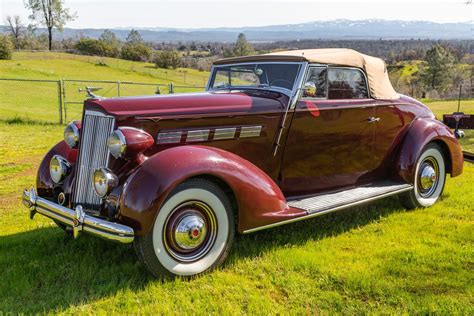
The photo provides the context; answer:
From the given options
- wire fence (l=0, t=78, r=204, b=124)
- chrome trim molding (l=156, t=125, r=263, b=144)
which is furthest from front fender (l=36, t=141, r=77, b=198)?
wire fence (l=0, t=78, r=204, b=124)

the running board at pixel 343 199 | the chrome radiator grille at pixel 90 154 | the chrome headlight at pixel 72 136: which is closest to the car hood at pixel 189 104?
the chrome radiator grille at pixel 90 154

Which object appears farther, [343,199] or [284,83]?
[284,83]

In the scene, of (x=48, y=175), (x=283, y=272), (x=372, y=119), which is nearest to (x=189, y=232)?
(x=283, y=272)

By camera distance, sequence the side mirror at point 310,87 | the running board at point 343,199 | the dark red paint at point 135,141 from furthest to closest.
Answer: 1. the side mirror at point 310,87
2. the running board at point 343,199
3. the dark red paint at point 135,141

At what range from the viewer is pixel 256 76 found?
530 cm

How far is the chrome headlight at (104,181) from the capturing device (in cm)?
375

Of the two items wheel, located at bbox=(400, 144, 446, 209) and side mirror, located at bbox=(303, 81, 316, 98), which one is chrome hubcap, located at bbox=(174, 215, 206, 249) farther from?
wheel, located at bbox=(400, 144, 446, 209)

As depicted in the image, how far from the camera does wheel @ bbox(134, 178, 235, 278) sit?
361cm

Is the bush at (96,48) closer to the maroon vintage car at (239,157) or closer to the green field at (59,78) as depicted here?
the green field at (59,78)

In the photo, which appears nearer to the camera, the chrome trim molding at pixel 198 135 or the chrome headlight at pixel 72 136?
the chrome trim molding at pixel 198 135

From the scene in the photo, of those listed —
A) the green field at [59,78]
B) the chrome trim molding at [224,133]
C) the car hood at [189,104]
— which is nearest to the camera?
the car hood at [189,104]

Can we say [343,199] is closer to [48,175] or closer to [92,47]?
[48,175]

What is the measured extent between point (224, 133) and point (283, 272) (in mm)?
1411

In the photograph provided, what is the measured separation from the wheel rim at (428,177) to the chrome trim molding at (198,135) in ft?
10.0
